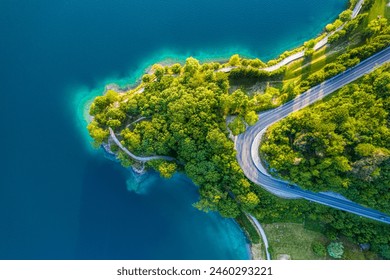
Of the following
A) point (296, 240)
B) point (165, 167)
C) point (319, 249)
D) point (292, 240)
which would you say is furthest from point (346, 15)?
point (165, 167)

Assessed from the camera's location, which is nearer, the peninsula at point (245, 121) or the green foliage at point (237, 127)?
the green foliage at point (237, 127)

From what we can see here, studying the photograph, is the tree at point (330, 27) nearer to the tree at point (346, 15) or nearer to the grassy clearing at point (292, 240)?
the tree at point (346, 15)

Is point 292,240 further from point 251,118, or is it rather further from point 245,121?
point 251,118

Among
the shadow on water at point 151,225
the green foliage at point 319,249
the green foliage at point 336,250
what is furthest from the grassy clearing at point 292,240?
the shadow on water at point 151,225

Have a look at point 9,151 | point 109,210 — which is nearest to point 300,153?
point 109,210

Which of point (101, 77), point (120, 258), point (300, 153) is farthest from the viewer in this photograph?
point (101, 77)

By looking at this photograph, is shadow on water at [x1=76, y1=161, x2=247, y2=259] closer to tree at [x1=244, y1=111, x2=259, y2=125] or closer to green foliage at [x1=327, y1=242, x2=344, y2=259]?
green foliage at [x1=327, y1=242, x2=344, y2=259]

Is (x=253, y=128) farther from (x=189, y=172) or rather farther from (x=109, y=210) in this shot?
(x=109, y=210)
